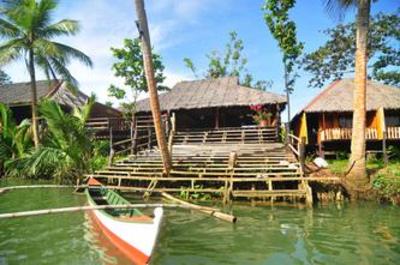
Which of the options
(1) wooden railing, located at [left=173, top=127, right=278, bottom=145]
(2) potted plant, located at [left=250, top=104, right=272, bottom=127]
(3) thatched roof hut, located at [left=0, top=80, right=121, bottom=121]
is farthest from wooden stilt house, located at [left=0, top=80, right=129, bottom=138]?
(2) potted plant, located at [left=250, top=104, right=272, bottom=127]

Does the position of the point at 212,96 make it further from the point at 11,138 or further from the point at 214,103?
the point at 11,138

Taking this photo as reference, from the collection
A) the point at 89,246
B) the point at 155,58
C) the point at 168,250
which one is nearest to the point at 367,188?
the point at 168,250

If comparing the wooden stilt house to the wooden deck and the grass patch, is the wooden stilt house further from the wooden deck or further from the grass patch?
the grass patch

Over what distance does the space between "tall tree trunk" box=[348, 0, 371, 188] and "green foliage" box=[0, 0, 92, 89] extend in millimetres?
14173

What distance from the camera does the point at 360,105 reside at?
13.9 metres

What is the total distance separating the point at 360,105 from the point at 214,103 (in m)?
9.98

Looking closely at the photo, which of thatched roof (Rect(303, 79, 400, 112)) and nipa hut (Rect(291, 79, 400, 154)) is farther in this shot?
thatched roof (Rect(303, 79, 400, 112))

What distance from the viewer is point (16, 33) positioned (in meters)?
20.2

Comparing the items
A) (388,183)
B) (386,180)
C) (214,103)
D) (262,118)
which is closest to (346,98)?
(262,118)

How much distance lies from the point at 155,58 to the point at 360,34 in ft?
64.3

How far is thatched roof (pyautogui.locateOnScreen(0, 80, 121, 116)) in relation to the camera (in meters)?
26.1

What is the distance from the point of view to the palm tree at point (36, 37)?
1961 cm

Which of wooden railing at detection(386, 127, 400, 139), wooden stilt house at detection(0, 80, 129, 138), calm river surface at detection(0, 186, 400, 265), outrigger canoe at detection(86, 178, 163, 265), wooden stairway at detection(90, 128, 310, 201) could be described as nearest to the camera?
outrigger canoe at detection(86, 178, 163, 265)

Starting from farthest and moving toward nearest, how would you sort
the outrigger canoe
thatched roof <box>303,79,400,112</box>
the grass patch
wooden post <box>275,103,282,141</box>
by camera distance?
wooden post <box>275,103,282,141</box>
thatched roof <box>303,79,400,112</box>
the grass patch
the outrigger canoe
